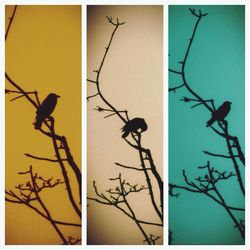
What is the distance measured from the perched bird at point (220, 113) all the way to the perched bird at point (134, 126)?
46 centimetres

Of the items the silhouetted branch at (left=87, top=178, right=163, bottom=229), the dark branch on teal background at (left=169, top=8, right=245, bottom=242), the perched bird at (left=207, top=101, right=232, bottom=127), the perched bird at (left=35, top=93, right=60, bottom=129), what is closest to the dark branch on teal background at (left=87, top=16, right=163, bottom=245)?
the silhouetted branch at (left=87, top=178, right=163, bottom=229)

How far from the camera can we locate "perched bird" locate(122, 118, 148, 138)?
9.89ft

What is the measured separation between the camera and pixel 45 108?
301 centimetres

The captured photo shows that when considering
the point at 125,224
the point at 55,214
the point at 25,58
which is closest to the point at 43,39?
the point at 25,58

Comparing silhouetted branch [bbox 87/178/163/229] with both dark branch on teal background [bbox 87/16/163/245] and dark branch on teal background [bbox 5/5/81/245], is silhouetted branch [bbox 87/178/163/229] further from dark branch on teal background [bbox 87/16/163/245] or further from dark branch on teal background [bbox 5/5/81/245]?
dark branch on teal background [bbox 5/5/81/245]

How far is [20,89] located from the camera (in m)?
3.00

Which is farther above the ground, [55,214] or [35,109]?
[35,109]

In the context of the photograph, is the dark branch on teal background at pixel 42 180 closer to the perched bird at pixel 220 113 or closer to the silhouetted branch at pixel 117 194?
the silhouetted branch at pixel 117 194

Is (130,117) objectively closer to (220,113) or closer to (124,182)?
(124,182)

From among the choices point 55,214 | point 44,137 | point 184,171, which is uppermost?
point 44,137

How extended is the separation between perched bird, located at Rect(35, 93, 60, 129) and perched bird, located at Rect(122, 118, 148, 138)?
53cm

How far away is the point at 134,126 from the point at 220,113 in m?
0.61

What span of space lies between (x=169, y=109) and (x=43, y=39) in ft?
3.34

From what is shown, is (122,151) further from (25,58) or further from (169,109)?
(25,58)
